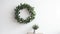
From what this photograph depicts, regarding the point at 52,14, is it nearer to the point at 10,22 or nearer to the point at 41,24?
the point at 41,24

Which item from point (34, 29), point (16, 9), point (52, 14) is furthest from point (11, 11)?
point (52, 14)

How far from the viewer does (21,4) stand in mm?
3383

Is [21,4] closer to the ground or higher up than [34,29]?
higher up

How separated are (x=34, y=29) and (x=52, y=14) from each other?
653 mm

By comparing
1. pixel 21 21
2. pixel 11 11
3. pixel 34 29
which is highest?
pixel 11 11

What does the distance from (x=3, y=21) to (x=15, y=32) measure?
0.45m

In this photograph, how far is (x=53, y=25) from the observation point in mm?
3449

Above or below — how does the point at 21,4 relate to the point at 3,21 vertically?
above

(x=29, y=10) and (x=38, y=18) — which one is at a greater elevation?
(x=29, y=10)

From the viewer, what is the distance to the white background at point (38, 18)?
3.43 metres

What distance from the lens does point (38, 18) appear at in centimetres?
344

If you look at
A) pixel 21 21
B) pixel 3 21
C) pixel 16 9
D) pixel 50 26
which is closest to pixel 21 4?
pixel 16 9

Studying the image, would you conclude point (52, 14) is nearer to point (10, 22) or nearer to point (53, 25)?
point (53, 25)

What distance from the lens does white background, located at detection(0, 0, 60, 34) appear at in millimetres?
3432
